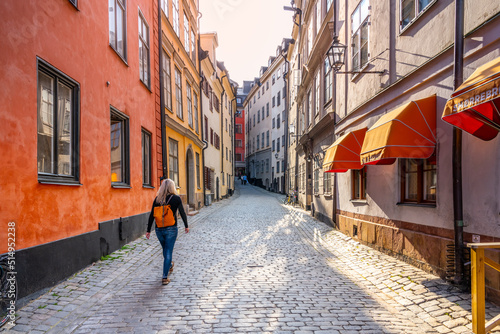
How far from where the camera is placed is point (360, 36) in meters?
9.35

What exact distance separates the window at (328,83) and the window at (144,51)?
6.67 m

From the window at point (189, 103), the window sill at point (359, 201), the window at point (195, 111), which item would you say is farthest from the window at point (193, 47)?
the window sill at point (359, 201)

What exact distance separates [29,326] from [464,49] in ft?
22.5

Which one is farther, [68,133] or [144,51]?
[144,51]

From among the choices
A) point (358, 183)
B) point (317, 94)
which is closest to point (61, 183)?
point (358, 183)

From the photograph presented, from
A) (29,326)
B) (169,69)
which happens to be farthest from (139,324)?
(169,69)

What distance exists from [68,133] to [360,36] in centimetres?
787

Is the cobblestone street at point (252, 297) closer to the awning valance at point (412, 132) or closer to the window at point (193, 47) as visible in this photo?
the awning valance at point (412, 132)

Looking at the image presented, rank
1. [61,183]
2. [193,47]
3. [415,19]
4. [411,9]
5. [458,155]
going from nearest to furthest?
[458,155], [61,183], [415,19], [411,9], [193,47]

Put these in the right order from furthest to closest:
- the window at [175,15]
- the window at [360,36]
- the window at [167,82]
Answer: the window at [175,15]
the window at [167,82]
the window at [360,36]

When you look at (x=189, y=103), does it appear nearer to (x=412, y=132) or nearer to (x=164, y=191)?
(x=164, y=191)

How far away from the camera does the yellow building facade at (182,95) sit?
1346cm

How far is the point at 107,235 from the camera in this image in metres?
7.17

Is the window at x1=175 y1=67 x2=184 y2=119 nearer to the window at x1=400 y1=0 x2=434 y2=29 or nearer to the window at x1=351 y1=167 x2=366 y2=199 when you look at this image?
the window at x1=351 y1=167 x2=366 y2=199
